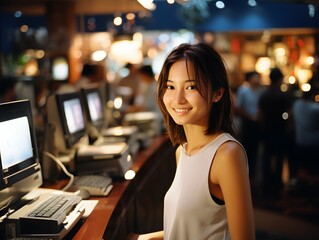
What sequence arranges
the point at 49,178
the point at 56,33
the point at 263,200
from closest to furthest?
the point at 49,178 < the point at 263,200 < the point at 56,33

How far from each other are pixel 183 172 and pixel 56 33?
321 inches

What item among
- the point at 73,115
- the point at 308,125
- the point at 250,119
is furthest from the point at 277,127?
the point at 73,115

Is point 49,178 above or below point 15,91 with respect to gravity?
below

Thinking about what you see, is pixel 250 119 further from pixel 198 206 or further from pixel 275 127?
pixel 198 206

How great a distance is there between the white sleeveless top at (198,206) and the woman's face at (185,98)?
0.14 m

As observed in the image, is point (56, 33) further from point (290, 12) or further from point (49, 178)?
point (49, 178)

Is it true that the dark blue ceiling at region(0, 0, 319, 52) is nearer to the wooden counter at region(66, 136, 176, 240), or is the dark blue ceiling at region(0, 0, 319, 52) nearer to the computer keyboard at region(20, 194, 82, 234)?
the wooden counter at region(66, 136, 176, 240)

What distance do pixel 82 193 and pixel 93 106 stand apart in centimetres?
154

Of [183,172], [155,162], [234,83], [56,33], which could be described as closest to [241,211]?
[183,172]

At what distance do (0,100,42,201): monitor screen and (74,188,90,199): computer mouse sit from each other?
0.84 ft

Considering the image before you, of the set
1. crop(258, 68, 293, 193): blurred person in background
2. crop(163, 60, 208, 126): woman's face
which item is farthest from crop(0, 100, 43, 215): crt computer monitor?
crop(258, 68, 293, 193): blurred person in background

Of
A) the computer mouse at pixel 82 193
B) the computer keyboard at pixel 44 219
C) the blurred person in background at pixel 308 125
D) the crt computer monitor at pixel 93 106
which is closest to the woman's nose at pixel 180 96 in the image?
the computer keyboard at pixel 44 219

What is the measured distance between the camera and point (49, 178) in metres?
3.37

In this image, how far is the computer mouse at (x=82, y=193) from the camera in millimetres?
2890
